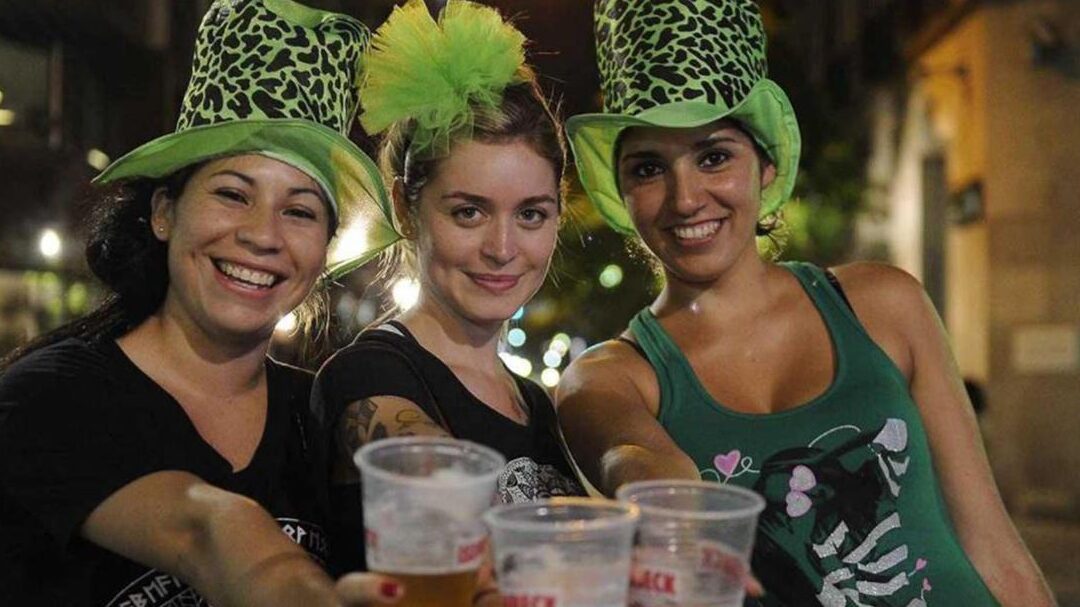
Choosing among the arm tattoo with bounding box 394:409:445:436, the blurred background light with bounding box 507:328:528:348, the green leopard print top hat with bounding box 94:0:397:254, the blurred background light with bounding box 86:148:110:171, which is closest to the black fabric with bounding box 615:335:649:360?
the green leopard print top hat with bounding box 94:0:397:254

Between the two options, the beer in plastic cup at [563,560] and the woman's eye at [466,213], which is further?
the woman's eye at [466,213]

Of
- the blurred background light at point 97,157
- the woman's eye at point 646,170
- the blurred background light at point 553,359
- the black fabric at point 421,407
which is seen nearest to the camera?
the black fabric at point 421,407

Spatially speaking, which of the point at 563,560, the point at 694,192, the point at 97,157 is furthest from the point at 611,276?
the point at 563,560

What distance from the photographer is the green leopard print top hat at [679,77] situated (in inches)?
123

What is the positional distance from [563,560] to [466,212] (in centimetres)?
139

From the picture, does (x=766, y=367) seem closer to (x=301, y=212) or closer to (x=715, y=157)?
(x=715, y=157)

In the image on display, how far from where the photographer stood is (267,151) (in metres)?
2.70

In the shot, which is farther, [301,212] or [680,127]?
[680,127]

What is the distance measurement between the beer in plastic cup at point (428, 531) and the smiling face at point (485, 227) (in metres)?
1.22

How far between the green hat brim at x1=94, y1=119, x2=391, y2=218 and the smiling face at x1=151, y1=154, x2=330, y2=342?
0.03 metres

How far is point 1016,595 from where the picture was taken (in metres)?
3.15

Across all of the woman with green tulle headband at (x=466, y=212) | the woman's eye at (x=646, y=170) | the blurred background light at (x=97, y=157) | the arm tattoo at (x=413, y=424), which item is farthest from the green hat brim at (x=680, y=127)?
the blurred background light at (x=97, y=157)

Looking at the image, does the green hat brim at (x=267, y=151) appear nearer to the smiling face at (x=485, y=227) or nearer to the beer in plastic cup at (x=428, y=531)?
the smiling face at (x=485, y=227)

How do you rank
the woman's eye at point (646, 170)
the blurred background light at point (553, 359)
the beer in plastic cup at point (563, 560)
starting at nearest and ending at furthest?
the beer in plastic cup at point (563, 560)
the woman's eye at point (646, 170)
the blurred background light at point (553, 359)
